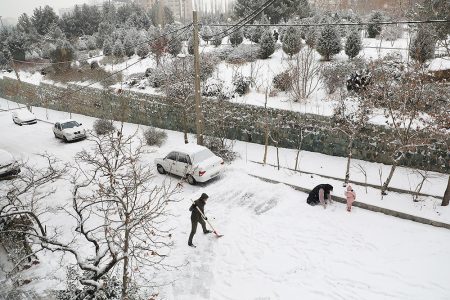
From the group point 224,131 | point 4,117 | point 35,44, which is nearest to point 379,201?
point 224,131

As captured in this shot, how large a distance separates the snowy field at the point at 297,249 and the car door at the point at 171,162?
1.39 meters

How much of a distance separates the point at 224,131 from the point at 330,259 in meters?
10.8

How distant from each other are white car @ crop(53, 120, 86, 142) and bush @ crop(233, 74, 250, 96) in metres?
10.0

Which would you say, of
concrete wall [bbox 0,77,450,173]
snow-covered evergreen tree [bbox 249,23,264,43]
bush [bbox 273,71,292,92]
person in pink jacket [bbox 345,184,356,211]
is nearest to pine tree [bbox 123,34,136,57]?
concrete wall [bbox 0,77,450,173]

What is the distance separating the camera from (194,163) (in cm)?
1423

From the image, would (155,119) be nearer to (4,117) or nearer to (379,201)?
(379,201)

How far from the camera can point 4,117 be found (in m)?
32.2

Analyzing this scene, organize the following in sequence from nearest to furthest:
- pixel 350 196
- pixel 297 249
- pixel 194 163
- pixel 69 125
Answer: pixel 297 249
pixel 350 196
pixel 194 163
pixel 69 125

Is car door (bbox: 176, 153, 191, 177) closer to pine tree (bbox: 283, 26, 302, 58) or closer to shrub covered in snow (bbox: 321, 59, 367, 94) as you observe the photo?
shrub covered in snow (bbox: 321, 59, 367, 94)

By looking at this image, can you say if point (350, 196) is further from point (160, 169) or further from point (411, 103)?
point (160, 169)

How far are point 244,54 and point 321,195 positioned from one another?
16502mm

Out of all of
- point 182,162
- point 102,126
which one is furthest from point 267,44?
point 182,162

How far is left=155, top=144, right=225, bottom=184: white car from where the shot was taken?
1399cm

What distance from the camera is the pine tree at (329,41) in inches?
849
